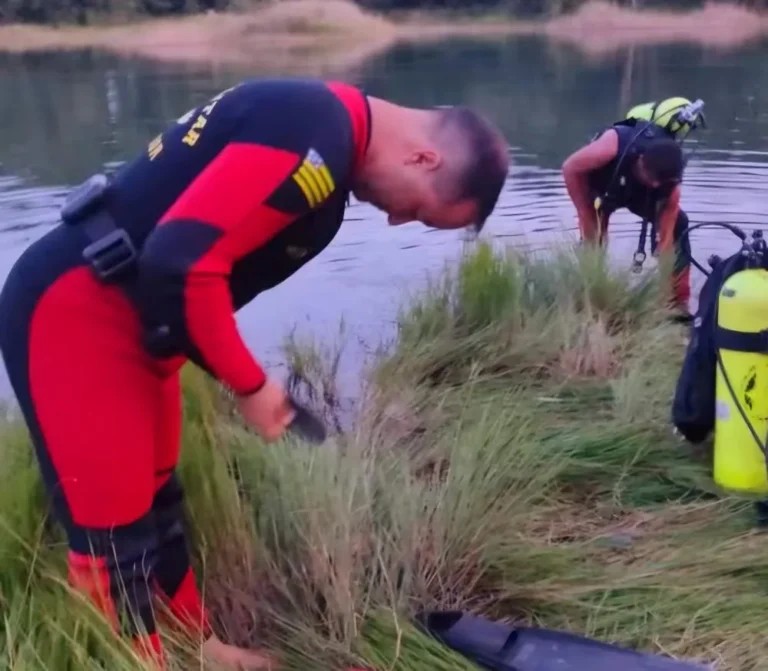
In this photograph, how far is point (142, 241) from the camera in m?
2.02

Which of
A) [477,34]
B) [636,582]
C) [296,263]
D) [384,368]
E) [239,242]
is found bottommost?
[477,34]

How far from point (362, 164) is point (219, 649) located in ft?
3.53

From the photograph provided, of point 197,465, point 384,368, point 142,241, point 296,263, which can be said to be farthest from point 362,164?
point 384,368

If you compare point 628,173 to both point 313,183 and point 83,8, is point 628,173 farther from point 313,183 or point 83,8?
point 83,8

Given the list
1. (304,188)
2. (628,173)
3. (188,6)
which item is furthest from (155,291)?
(188,6)

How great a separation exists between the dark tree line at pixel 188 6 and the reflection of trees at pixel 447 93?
371 inches

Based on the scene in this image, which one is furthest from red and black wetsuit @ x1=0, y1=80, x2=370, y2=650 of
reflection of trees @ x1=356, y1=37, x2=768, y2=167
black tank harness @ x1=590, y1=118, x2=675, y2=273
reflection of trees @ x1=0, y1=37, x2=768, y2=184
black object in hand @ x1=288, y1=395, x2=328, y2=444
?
reflection of trees @ x1=356, y1=37, x2=768, y2=167

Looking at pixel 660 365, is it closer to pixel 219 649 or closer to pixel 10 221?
pixel 219 649

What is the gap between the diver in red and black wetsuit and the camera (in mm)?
1872

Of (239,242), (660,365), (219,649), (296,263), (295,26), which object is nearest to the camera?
(239,242)

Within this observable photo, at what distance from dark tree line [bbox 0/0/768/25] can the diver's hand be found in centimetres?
3561

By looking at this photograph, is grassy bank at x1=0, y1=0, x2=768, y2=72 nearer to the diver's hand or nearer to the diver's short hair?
the diver's short hair

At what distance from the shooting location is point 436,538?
267cm

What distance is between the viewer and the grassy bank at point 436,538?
238cm
